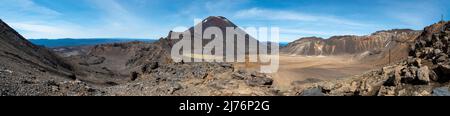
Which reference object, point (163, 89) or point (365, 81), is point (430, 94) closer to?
point (365, 81)

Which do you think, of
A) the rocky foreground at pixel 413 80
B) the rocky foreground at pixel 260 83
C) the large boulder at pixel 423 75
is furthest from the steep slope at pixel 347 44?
the large boulder at pixel 423 75

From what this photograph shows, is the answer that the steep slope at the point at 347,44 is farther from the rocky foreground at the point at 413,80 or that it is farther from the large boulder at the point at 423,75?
the large boulder at the point at 423,75

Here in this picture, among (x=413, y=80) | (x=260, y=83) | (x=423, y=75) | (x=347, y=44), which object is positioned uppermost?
(x=347, y=44)

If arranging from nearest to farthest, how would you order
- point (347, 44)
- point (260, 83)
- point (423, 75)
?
point (423, 75) < point (260, 83) < point (347, 44)

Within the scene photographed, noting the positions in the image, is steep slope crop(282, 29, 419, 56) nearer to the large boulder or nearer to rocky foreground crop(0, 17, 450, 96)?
rocky foreground crop(0, 17, 450, 96)

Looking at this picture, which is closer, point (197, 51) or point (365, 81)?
point (365, 81)

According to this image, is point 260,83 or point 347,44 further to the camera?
point 347,44

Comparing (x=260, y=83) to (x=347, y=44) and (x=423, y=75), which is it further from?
(x=347, y=44)

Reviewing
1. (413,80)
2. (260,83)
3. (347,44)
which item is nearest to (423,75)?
(413,80)

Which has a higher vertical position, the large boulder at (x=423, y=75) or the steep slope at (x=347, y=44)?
the steep slope at (x=347, y=44)

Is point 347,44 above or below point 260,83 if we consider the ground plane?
above

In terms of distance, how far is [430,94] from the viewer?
37.1ft
